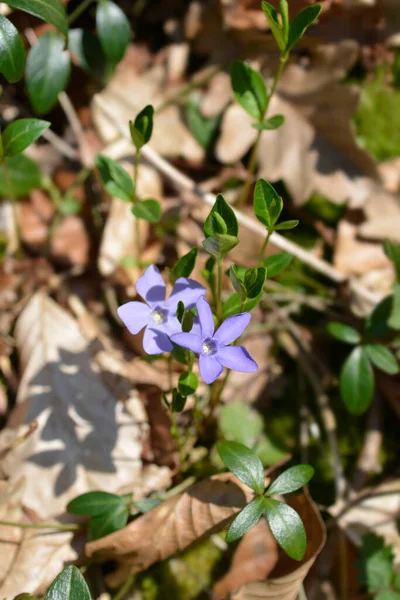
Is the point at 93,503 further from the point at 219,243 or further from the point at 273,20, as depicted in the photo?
the point at 273,20

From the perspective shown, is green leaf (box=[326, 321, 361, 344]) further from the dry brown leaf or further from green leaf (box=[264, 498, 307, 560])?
green leaf (box=[264, 498, 307, 560])

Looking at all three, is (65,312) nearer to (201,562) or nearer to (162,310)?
(162,310)

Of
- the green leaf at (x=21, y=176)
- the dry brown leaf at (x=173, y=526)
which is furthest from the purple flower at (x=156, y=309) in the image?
the green leaf at (x=21, y=176)

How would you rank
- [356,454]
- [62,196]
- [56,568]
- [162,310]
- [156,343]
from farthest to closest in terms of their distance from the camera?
1. [62,196]
2. [356,454]
3. [56,568]
4. [162,310]
5. [156,343]

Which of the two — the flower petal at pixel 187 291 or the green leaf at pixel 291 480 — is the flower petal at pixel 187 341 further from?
the green leaf at pixel 291 480

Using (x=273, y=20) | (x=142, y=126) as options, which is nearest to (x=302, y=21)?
(x=273, y=20)

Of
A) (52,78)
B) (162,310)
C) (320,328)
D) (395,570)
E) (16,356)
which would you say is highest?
(52,78)

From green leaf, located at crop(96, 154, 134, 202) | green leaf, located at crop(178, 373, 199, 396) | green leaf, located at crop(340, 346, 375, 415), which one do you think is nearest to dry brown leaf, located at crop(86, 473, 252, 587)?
green leaf, located at crop(178, 373, 199, 396)

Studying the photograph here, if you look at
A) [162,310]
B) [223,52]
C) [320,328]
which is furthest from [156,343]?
[223,52]
